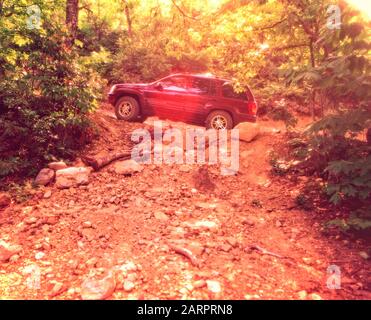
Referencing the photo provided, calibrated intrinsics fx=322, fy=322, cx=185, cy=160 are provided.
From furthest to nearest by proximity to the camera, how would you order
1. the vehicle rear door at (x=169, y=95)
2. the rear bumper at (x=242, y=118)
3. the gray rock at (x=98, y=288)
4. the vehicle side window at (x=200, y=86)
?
the vehicle rear door at (x=169, y=95), the vehicle side window at (x=200, y=86), the rear bumper at (x=242, y=118), the gray rock at (x=98, y=288)

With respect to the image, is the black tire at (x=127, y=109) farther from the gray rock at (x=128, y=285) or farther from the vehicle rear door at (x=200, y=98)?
the gray rock at (x=128, y=285)

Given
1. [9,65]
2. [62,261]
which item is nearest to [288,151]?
[62,261]

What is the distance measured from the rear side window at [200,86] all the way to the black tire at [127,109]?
2077 millimetres

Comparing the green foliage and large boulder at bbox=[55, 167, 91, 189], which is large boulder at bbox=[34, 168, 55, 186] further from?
the green foliage

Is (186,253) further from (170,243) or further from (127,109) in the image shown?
(127,109)

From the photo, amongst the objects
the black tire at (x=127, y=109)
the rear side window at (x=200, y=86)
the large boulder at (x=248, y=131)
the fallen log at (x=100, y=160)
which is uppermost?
the rear side window at (x=200, y=86)

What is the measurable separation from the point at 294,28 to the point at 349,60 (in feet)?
10.4

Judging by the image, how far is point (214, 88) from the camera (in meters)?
11.3

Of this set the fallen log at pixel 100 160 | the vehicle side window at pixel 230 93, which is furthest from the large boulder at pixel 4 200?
the vehicle side window at pixel 230 93

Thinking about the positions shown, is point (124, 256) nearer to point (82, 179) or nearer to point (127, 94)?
point (82, 179)

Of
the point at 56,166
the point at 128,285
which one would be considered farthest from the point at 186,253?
the point at 56,166

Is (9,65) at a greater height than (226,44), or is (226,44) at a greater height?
(226,44)

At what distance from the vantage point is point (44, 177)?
703 cm

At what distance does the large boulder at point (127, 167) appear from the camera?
775 centimetres
